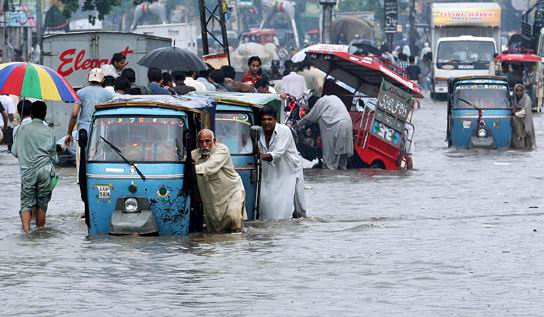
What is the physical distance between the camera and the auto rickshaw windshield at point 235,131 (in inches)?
657

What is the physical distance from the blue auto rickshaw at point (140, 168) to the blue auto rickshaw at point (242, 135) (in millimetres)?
1195

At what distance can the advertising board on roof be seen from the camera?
56406 millimetres

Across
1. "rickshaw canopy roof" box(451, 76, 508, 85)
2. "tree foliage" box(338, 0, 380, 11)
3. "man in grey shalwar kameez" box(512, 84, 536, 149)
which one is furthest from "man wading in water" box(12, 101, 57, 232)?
"tree foliage" box(338, 0, 380, 11)

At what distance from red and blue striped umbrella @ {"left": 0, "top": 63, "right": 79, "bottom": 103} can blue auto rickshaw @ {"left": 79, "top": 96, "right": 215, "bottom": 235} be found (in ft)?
6.76

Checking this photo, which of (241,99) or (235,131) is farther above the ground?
(241,99)

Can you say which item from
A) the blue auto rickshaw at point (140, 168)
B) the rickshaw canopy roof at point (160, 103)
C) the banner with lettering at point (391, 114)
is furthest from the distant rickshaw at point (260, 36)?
the blue auto rickshaw at point (140, 168)

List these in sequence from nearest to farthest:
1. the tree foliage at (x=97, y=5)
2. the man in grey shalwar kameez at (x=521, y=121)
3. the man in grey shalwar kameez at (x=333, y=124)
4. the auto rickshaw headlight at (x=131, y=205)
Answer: the auto rickshaw headlight at (x=131, y=205), the man in grey shalwar kameez at (x=333, y=124), the man in grey shalwar kameez at (x=521, y=121), the tree foliage at (x=97, y=5)

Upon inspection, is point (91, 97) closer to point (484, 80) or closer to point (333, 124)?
point (333, 124)

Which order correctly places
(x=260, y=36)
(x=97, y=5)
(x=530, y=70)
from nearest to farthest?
1. (x=530, y=70)
2. (x=97, y=5)
3. (x=260, y=36)

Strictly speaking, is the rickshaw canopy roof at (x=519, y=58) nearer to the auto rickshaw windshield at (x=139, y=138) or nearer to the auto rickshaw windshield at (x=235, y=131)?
the auto rickshaw windshield at (x=235, y=131)

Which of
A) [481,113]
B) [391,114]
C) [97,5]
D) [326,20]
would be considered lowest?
[481,113]

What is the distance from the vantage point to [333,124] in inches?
963

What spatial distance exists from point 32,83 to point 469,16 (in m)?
40.3

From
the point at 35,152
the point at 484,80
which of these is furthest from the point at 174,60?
the point at 484,80
